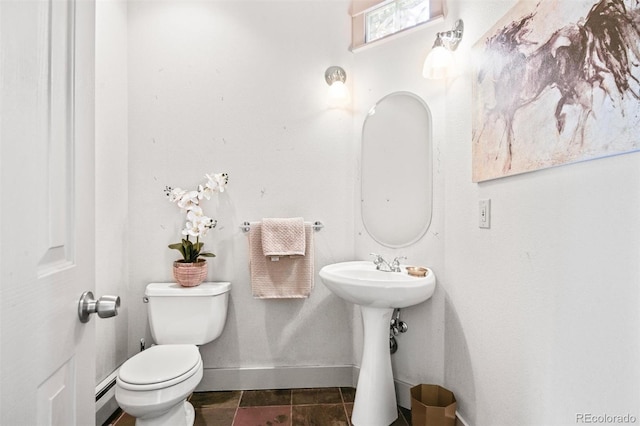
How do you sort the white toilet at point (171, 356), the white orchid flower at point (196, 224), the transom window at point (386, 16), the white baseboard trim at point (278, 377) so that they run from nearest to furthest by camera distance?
the white toilet at point (171, 356) < the transom window at point (386, 16) < the white orchid flower at point (196, 224) < the white baseboard trim at point (278, 377)

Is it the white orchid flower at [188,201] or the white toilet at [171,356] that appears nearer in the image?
the white toilet at [171,356]

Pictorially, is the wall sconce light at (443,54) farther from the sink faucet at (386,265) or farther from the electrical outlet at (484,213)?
the sink faucet at (386,265)

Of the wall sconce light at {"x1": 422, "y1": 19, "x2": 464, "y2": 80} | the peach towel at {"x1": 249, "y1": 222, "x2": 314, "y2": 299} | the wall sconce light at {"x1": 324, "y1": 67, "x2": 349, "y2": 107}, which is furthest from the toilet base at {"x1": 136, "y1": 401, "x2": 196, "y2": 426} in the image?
the wall sconce light at {"x1": 422, "y1": 19, "x2": 464, "y2": 80}

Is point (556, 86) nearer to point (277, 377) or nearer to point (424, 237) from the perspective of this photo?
point (424, 237)

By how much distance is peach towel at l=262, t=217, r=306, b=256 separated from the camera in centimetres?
195

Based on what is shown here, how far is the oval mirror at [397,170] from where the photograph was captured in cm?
186

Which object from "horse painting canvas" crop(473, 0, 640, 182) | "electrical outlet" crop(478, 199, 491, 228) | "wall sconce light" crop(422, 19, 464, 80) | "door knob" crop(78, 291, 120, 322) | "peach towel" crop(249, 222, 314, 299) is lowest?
"peach towel" crop(249, 222, 314, 299)

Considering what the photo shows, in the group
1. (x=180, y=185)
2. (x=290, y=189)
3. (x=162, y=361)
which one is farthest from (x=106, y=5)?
(x=162, y=361)

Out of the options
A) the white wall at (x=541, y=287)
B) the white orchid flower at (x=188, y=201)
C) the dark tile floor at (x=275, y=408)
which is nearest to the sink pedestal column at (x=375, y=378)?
the dark tile floor at (x=275, y=408)

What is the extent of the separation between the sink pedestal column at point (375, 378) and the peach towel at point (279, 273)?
0.47 m

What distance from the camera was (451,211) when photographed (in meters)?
1.69

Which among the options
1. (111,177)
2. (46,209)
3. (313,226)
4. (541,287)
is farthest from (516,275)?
(111,177)

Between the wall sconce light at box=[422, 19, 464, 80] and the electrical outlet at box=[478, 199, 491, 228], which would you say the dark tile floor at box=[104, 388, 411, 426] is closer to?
the electrical outlet at box=[478, 199, 491, 228]

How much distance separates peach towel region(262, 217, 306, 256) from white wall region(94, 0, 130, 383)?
0.87 meters
